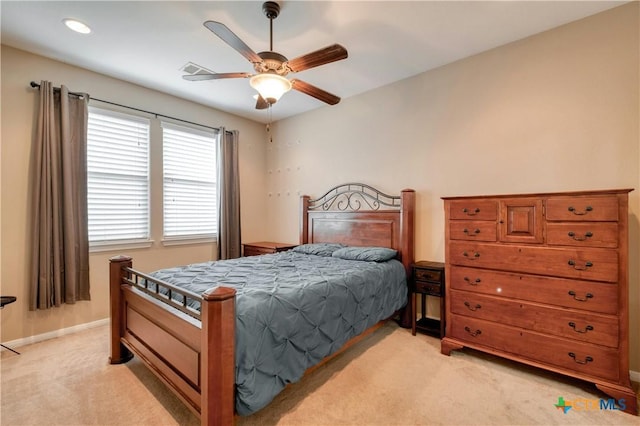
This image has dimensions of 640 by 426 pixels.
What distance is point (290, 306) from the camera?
1854 millimetres

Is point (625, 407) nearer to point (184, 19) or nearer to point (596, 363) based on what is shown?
point (596, 363)

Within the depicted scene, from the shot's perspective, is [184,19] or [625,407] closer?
[625,407]

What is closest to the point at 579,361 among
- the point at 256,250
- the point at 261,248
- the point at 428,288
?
the point at 428,288

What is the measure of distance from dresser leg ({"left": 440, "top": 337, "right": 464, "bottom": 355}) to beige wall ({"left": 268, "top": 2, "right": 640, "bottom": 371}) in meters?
0.93

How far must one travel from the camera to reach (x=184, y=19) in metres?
2.42

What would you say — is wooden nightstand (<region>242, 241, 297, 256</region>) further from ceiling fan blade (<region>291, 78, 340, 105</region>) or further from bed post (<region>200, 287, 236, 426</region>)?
bed post (<region>200, 287, 236, 426</region>)

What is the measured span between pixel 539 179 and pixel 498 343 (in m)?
1.50

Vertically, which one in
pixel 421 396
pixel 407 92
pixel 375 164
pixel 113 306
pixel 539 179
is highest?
pixel 407 92

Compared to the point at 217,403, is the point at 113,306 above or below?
above

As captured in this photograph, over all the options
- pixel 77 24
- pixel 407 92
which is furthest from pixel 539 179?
pixel 77 24

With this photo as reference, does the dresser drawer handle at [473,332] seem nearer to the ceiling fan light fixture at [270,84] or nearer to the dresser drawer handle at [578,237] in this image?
the dresser drawer handle at [578,237]

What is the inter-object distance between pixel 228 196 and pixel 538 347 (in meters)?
4.03

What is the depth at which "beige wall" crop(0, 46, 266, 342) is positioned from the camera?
109 inches

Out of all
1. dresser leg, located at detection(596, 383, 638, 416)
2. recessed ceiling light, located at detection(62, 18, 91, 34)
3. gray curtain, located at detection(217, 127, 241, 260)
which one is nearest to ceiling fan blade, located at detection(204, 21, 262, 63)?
recessed ceiling light, located at detection(62, 18, 91, 34)
